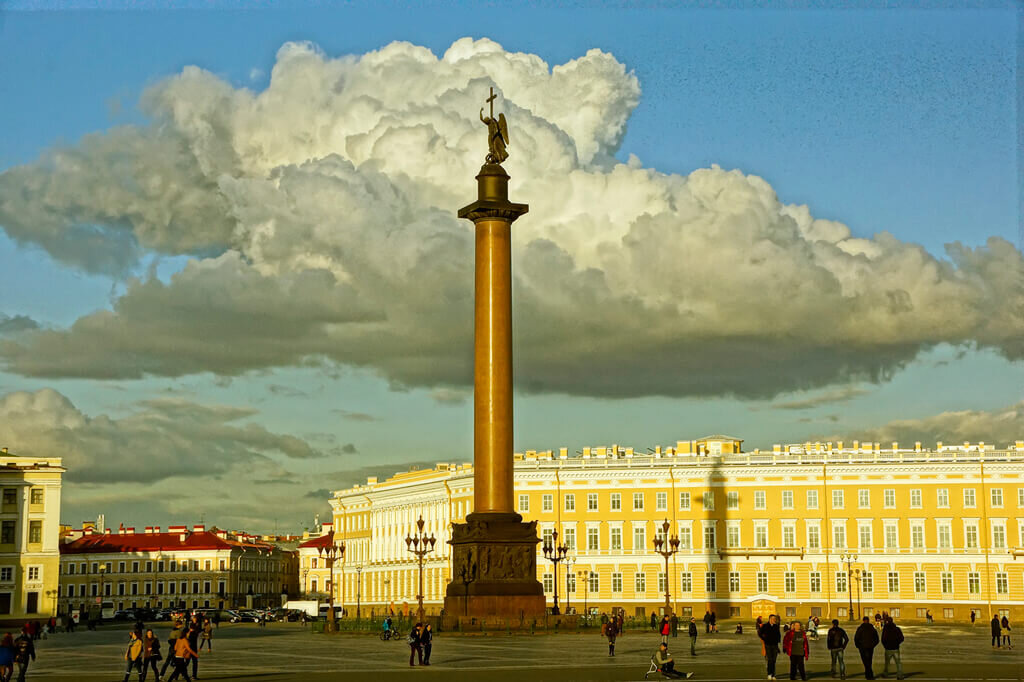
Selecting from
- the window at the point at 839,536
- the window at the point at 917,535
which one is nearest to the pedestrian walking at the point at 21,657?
the window at the point at 839,536

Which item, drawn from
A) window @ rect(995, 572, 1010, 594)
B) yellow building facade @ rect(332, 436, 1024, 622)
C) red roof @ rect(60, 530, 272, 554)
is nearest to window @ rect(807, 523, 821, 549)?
yellow building facade @ rect(332, 436, 1024, 622)

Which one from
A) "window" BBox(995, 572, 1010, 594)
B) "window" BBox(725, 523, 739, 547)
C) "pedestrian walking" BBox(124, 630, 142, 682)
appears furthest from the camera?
"window" BBox(725, 523, 739, 547)

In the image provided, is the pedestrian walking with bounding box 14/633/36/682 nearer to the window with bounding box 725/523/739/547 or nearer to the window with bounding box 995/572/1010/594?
the window with bounding box 725/523/739/547

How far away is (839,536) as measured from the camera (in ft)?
339

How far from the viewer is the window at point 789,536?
104 m

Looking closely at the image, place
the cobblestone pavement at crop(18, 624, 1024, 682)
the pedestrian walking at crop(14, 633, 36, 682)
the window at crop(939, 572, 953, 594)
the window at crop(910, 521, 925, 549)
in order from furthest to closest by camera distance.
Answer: the window at crop(910, 521, 925, 549) < the window at crop(939, 572, 953, 594) < the cobblestone pavement at crop(18, 624, 1024, 682) < the pedestrian walking at crop(14, 633, 36, 682)

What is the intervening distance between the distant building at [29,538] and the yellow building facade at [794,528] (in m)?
34.2

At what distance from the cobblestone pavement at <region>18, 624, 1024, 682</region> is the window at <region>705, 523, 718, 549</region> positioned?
4367cm

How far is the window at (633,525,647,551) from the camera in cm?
10594


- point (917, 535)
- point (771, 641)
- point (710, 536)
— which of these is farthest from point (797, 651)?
point (917, 535)

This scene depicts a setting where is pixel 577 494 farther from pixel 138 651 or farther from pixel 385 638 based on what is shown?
pixel 138 651

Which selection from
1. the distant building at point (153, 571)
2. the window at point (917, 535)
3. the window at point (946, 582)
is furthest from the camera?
the distant building at point (153, 571)

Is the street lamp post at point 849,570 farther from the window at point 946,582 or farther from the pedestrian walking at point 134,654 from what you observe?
the pedestrian walking at point 134,654

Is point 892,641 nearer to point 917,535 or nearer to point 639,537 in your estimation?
point 917,535
